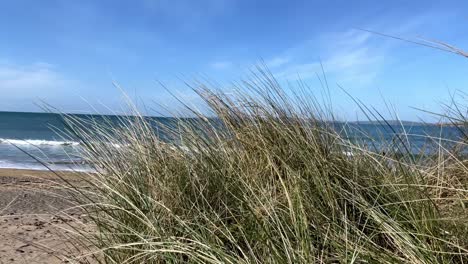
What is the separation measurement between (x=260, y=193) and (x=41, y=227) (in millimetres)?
3884

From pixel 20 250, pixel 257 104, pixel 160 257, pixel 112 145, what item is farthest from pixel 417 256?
pixel 20 250

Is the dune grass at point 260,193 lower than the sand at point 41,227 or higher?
higher

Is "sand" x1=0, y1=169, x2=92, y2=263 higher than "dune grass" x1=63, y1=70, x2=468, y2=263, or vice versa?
"dune grass" x1=63, y1=70, x2=468, y2=263

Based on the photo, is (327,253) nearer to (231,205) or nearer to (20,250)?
(231,205)

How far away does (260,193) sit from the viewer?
266cm

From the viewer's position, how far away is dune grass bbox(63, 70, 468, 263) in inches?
79.6

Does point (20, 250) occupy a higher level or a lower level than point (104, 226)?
lower

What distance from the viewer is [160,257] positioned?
2.25 metres

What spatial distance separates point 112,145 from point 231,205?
1.18m

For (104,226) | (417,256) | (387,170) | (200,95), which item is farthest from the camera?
(200,95)

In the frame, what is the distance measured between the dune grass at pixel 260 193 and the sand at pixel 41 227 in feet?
0.58

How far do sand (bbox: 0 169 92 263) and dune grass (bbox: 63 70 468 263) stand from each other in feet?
0.58

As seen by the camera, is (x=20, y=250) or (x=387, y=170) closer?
(x=387, y=170)

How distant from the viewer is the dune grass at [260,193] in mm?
2021
